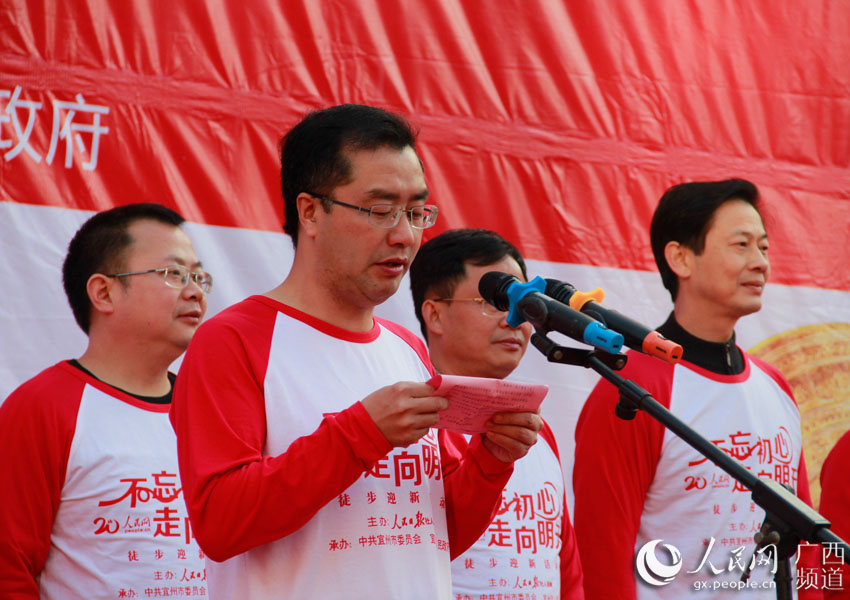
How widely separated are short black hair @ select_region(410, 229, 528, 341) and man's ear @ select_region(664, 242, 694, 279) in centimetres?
49

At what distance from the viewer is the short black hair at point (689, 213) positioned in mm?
3312

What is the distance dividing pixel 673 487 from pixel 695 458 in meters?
0.10

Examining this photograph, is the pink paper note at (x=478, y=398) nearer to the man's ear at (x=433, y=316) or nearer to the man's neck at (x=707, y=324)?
the man's ear at (x=433, y=316)

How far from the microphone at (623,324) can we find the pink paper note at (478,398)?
154 mm

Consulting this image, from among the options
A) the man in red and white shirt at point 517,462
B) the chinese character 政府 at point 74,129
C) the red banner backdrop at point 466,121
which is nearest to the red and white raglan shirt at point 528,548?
the man in red and white shirt at point 517,462

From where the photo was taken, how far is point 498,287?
192 centimetres

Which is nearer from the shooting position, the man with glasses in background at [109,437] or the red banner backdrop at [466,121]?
the man with glasses in background at [109,437]

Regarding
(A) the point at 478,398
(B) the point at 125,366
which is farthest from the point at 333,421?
(B) the point at 125,366

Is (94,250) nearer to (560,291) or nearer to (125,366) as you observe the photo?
(125,366)

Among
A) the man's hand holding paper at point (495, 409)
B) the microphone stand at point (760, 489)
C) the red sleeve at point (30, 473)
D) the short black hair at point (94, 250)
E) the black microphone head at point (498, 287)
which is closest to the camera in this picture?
the microphone stand at point (760, 489)

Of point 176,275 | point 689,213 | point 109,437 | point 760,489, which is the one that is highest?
point 689,213

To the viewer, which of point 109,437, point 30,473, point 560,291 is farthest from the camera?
point 109,437

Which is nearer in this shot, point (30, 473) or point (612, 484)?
point (30, 473)

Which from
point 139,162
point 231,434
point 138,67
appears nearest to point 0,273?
point 139,162
